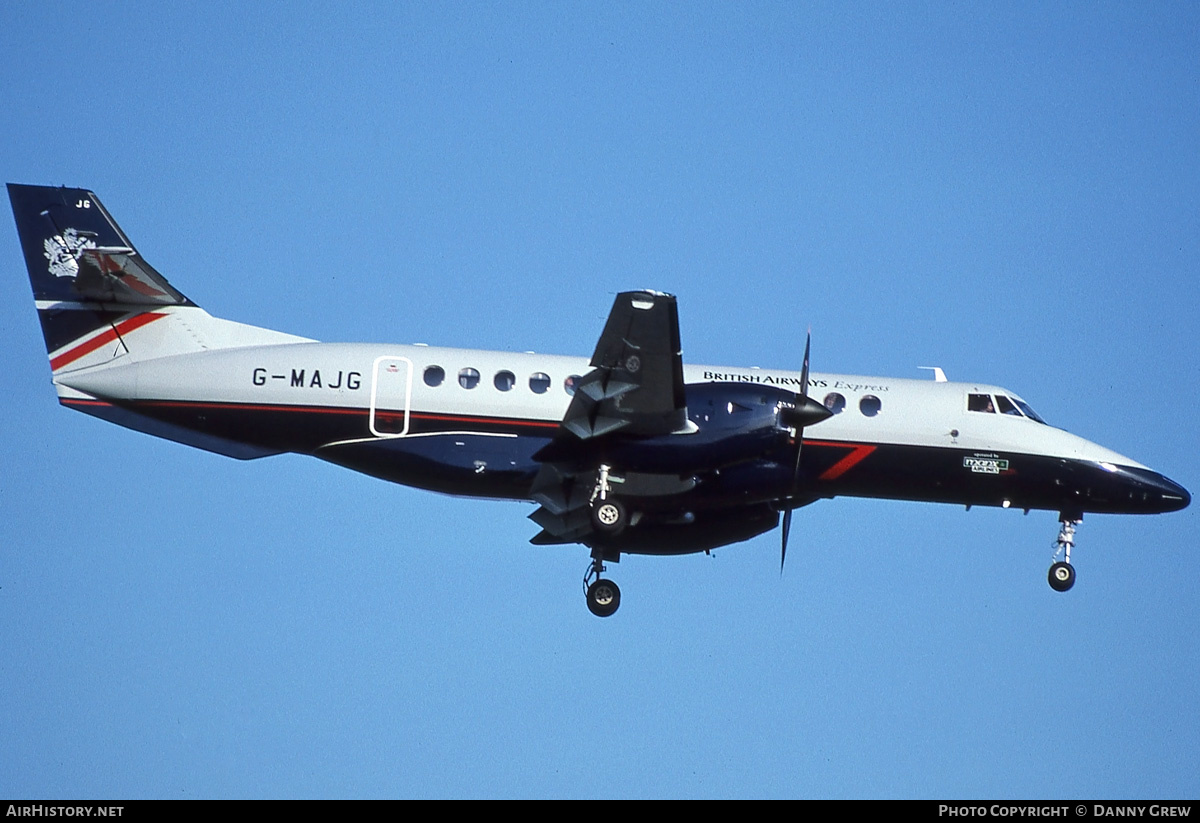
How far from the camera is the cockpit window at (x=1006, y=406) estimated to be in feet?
89.1

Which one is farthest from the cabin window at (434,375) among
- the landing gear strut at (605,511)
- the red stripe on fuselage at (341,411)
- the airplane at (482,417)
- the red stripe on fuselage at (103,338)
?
the red stripe on fuselage at (103,338)

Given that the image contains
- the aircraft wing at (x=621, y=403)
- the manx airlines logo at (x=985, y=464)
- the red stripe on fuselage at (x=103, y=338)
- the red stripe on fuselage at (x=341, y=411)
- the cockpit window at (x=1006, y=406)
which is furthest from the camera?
the cockpit window at (x=1006, y=406)

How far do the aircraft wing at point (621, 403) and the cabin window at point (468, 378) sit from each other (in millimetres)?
1759

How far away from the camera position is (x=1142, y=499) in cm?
2730

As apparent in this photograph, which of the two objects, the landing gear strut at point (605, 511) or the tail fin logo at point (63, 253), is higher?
the tail fin logo at point (63, 253)

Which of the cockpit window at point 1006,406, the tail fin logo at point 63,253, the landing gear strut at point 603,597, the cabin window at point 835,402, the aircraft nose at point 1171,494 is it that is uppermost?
the tail fin logo at point 63,253

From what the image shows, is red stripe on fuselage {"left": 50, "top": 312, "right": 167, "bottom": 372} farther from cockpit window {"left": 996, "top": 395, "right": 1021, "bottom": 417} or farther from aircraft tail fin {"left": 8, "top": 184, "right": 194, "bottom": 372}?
cockpit window {"left": 996, "top": 395, "right": 1021, "bottom": 417}

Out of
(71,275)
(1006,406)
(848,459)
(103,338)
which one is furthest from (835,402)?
(71,275)

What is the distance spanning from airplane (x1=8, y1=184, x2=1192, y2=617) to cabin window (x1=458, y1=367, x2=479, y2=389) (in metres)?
0.04

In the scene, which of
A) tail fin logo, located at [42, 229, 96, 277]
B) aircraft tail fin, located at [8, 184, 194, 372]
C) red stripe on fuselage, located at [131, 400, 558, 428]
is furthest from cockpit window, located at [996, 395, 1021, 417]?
tail fin logo, located at [42, 229, 96, 277]

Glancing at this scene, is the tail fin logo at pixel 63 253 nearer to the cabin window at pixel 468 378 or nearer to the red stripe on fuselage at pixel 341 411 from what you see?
the red stripe on fuselage at pixel 341 411

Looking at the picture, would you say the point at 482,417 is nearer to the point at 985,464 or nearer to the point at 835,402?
the point at 835,402
